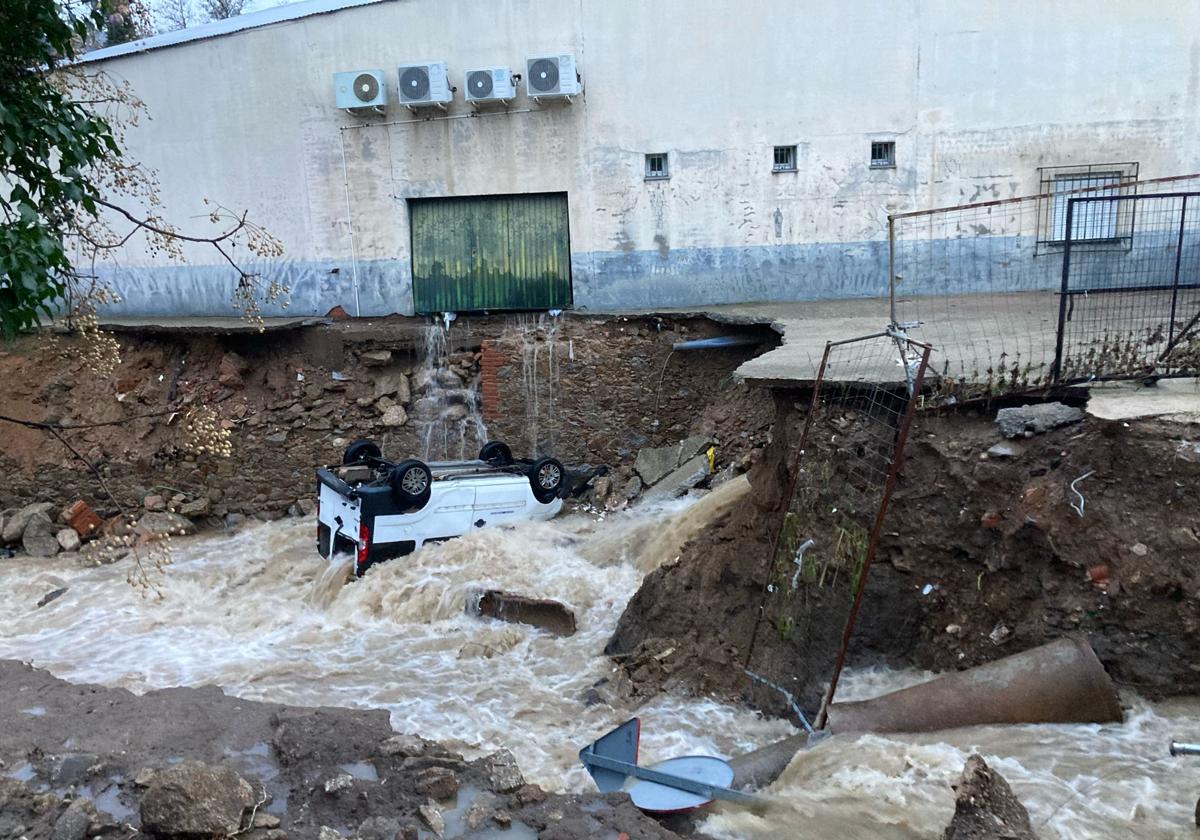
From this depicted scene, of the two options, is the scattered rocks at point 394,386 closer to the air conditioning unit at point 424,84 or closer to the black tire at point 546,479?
the black tire at point 546,479

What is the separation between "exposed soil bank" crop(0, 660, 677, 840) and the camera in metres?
3.69

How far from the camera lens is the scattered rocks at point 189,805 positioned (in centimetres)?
340

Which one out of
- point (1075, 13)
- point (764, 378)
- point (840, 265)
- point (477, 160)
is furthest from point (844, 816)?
point (1075, 13)

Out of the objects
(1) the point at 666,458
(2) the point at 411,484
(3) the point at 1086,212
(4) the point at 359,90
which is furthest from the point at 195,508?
(3) the point at 1086,212

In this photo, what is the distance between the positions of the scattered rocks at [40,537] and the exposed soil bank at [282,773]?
21.2 ft

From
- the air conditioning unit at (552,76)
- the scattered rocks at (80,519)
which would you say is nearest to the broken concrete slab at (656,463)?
the air conditioning unit at (552,76)

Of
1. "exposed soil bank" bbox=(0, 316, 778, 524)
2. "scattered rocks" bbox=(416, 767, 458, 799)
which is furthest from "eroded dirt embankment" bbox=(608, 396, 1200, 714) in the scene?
"exposed soil bank" bbox=(0, 316, 778, 524)

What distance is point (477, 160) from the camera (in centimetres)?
1309

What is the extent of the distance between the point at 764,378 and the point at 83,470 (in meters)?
9.62

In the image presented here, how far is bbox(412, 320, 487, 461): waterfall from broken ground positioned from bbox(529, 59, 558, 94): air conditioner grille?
13.5 ft

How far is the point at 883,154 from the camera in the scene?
12914mm

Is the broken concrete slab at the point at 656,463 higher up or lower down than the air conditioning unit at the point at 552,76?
lower down

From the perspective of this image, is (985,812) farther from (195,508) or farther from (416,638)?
(195,508)

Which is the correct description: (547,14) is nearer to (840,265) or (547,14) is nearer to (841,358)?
(840,265)
